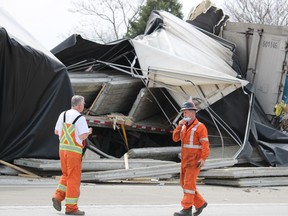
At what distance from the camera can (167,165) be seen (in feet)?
37.7

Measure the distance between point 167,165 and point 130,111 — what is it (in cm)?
316

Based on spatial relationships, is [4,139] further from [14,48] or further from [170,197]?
[170,197]

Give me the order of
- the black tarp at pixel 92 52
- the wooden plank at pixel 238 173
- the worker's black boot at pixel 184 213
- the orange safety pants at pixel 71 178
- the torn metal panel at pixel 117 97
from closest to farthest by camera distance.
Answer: the orange safety pants at pixel 71 178, the worker's black boot at pixel 184 213, the wooden plank at pixel 238 173, the torn metal panel at pixel 117 97, the black tarp at pixel 92 52

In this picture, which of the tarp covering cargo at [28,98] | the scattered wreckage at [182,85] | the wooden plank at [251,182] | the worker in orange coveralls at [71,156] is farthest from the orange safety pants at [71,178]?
the scattered wreckage at [182,85]

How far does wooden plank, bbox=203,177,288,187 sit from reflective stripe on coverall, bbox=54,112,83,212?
537cm

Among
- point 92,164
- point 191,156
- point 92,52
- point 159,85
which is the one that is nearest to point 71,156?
point 191,156

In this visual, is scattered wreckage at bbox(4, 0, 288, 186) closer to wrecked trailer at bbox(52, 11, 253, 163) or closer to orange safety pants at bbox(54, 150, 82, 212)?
wrecked trailer at bbox(52, 11, 253, 163)

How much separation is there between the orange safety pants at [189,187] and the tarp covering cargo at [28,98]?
439 centimetres

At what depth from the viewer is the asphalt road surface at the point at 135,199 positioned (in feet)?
24.9


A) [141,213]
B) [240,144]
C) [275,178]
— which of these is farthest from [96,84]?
[141,213]

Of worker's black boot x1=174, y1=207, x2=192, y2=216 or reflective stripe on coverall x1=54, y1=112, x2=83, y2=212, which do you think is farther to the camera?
worker's black boot x1=174, y1=207, x2=192, y2=216

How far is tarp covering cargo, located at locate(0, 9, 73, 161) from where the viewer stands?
11047mm

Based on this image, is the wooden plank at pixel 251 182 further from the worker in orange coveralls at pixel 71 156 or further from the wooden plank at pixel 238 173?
the worker in orange coveralls at pixel 71 156

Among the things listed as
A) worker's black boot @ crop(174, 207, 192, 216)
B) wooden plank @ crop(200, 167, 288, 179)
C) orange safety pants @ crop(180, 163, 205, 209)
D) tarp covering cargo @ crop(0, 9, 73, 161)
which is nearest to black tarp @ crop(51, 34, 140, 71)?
tarp covering cargo @ crop(0, 9, 73, 161)
